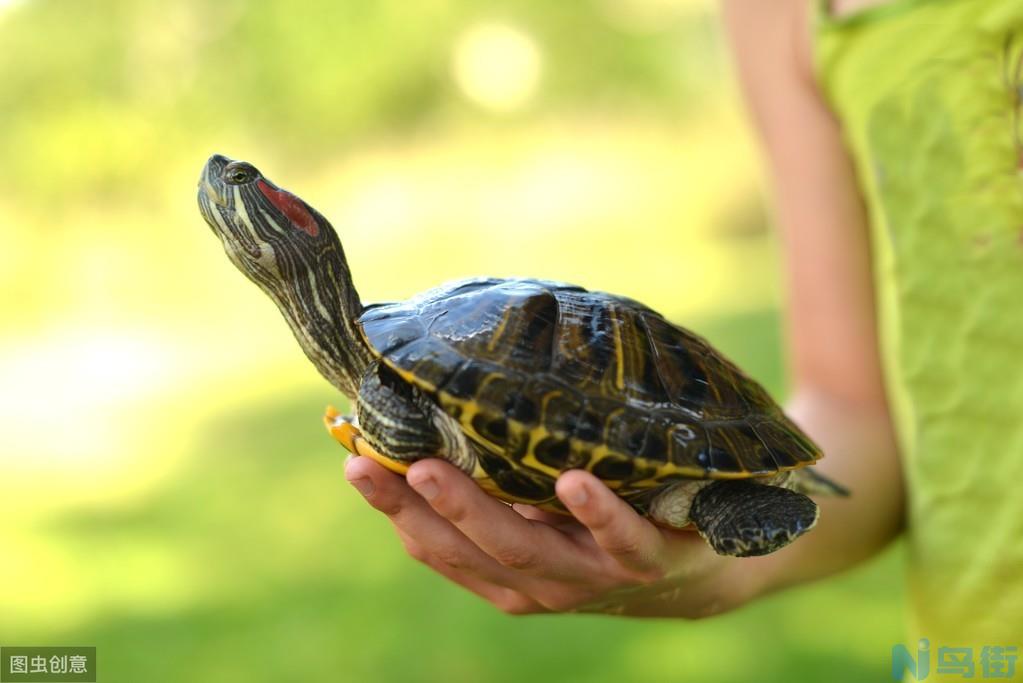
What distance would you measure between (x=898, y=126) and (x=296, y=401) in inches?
224

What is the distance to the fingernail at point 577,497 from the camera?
118 centimetres

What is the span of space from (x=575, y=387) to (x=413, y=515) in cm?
27

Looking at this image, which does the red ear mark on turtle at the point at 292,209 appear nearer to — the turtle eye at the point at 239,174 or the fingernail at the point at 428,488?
the turtle eye at the point at 239,174

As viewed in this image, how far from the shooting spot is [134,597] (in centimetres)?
406

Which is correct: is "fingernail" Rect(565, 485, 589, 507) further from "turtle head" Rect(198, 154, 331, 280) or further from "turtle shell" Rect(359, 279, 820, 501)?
"turtle head" Rect(198, 154, 331, 280)

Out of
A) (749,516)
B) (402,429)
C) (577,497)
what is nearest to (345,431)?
(402,429)

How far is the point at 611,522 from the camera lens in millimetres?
1205

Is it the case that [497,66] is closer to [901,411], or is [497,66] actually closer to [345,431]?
[901,411]

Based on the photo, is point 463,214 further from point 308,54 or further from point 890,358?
point 890,358

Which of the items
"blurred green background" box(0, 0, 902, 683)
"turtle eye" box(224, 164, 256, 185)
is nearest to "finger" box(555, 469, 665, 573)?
"turtle eye" box(224, 164, 256, 185)

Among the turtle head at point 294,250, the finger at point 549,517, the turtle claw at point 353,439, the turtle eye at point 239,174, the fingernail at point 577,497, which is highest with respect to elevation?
the turtle eye at point 239,174

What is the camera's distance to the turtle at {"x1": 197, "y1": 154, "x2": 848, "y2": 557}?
1.27 meters

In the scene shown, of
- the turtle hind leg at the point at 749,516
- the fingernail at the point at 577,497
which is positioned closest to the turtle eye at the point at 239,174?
the fingernail at the point at 577,497

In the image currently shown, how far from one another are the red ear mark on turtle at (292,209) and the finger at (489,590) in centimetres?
48
